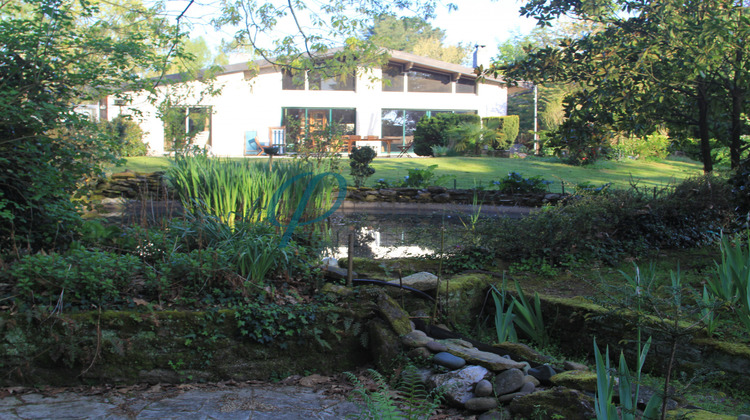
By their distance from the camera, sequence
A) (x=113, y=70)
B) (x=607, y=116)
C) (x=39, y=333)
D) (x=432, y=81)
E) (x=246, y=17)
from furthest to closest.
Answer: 1. (x=432, y=81)
2. (x=246, y=17)
3. (x=607, y=116)
4. (x=113, y=70)
5. (x=39, y=333)

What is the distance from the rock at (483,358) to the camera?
10.8ft

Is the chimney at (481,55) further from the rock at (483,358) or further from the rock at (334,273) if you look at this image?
the rock at (483,358)

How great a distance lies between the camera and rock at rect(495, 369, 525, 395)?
3.09 meters

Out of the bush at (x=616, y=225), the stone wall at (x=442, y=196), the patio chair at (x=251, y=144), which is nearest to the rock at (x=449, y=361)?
the bush at (x=616, y=225)

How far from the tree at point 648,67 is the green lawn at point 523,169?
615 centimetres

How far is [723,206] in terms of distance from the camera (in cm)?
683

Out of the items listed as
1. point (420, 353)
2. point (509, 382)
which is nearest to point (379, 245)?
point (420, 353)

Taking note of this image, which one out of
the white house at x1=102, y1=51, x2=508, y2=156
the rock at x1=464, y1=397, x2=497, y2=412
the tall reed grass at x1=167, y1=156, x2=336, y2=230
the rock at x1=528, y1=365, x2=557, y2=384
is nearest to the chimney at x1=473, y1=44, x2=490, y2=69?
the white house at x1=102, y1=51, x2=508, y2=156

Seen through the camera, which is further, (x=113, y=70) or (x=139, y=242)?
(x=113, y=70)

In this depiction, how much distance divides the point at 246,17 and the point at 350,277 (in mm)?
6859

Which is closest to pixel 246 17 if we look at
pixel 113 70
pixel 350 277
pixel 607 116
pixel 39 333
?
pixel 113 70

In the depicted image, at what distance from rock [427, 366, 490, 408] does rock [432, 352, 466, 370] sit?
74mm

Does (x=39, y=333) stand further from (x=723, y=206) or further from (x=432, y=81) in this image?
(x=432, y=81)

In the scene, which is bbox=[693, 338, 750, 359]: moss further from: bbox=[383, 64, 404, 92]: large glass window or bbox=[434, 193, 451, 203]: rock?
bbox=[383, 64, 404, 92]: large glass window
